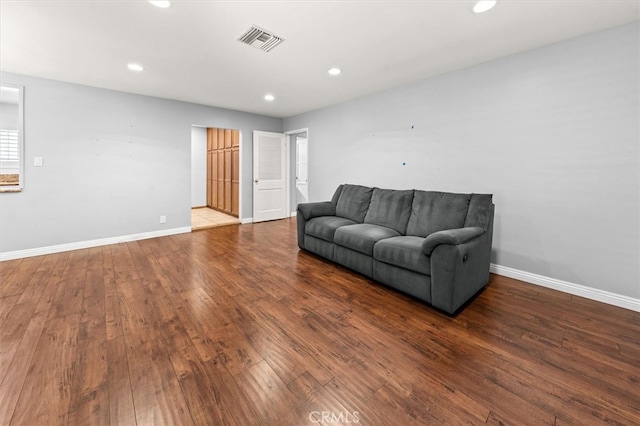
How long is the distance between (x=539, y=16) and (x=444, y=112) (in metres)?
1.37

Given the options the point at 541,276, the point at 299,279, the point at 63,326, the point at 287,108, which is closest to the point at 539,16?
the point at 541,276

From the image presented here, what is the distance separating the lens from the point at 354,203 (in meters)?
4.00

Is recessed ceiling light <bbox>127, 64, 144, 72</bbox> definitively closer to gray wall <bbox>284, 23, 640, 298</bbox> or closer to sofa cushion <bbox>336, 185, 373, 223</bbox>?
sofa cushion <bbox>336, 185, 373, 223</bbox>

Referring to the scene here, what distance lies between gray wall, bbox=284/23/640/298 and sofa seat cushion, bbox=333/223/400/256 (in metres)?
1.15

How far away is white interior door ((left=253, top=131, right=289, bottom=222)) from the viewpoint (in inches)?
246

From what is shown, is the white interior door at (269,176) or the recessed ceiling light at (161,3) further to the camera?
the white interior door at (269,176)

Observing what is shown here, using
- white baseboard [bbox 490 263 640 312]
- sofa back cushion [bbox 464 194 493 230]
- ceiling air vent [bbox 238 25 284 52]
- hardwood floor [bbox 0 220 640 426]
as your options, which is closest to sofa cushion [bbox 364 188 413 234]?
sofa back cushion [bbox 464 194 493 230]

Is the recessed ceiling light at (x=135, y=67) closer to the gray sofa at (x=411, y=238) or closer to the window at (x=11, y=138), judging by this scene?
the window at (x=11, y=138)

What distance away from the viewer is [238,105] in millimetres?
5371

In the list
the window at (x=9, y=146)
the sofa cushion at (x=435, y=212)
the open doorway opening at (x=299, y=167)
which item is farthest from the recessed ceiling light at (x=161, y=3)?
the open doorway opening at (x=299, y=167)

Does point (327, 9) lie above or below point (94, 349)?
above

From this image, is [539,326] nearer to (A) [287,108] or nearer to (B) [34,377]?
(B) [34,377]

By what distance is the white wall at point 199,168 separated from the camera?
7949 millimetres

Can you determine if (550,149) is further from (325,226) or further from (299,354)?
(299,354)
